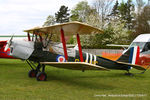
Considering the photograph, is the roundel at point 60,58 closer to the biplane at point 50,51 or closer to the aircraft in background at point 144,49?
the biplane at point 50,51

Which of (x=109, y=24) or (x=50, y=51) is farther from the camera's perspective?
(x=109, y=24)

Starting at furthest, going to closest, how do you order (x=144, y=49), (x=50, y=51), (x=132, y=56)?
(x=144, y=49), (x=132, y=56), (x=50, y=51)

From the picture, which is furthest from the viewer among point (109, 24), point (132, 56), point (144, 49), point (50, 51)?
point (109, 24)

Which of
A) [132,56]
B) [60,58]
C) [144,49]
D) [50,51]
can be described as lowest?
[144,49]

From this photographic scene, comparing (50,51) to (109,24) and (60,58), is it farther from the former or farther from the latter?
(109,24)

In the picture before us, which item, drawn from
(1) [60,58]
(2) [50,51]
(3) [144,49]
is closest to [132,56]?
(1) [60,58]

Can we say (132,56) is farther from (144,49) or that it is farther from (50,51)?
(144,49)

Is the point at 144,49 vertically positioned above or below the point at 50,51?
below

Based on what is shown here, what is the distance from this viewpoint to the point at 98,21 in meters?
35.9

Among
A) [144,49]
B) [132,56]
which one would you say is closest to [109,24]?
[144,49]

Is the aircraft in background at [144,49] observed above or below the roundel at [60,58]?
below

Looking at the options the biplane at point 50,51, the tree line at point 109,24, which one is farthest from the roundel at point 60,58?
the tree line at point 109,24

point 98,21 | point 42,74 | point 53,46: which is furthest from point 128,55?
point 98,21

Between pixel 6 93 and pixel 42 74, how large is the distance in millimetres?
2267
